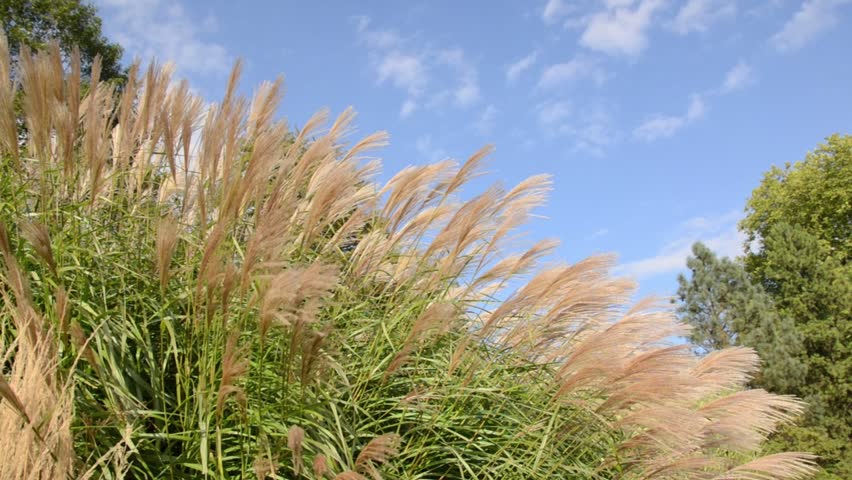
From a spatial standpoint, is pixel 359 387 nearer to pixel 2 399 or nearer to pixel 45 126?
pixel 2 399

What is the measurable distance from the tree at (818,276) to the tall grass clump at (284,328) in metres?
10.8

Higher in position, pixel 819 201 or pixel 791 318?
pixel 819 201

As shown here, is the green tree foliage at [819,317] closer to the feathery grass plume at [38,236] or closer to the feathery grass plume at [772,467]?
the feathery grass plume at [772,467]

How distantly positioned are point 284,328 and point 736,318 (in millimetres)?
18530

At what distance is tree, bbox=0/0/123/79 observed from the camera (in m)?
14.9

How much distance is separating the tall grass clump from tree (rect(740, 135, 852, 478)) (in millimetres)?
10775

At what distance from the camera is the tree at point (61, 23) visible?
14938 millimetres

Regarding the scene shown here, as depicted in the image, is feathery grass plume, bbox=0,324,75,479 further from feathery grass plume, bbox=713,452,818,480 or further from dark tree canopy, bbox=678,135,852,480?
dark tree canopy, bbox=678,135,852,480

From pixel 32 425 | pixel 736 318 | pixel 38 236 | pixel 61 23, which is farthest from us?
pixel 736 318

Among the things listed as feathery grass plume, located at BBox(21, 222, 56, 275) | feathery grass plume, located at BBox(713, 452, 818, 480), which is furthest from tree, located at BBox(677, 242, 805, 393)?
Answer: feathery grass plume, located at BBox(21, 222, 56, 275)

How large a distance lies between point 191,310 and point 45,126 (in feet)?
2.83

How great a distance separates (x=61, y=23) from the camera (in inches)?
607

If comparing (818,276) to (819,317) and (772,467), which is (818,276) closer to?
(819,317)

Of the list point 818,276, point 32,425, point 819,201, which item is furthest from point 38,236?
point 819,201
